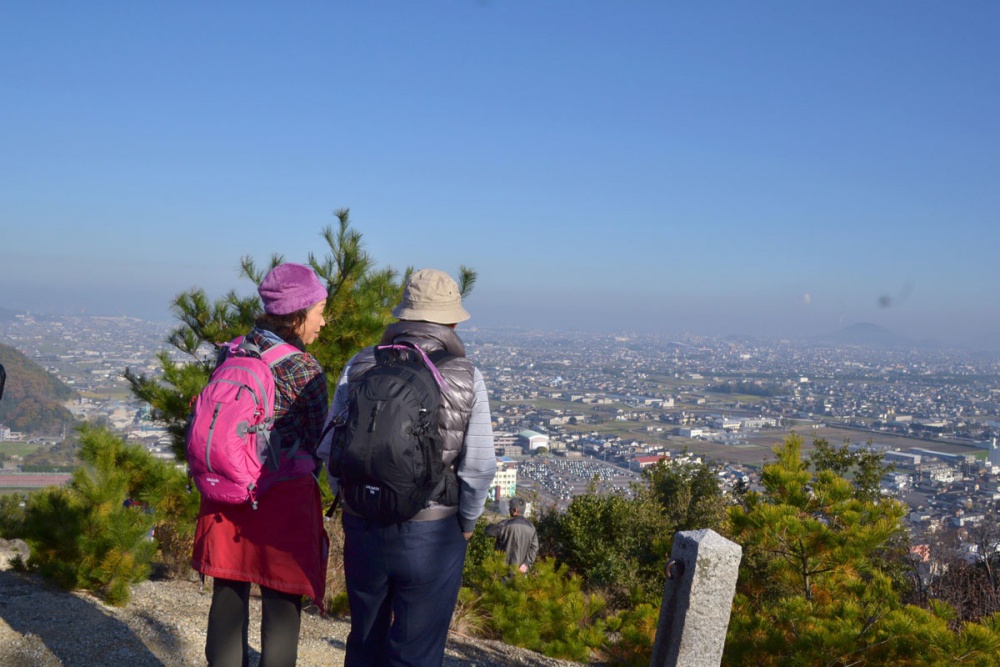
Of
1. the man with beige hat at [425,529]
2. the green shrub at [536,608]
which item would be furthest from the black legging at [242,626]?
the green shrub at [536,608]

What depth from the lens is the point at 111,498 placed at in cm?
430

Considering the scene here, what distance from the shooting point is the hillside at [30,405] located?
17.4 meters

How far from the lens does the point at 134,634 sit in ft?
12.3

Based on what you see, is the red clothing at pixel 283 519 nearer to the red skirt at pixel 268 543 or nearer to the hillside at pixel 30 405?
the red skirt at pixel 268 543

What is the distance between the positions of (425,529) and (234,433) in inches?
25.4

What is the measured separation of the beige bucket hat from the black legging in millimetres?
1000

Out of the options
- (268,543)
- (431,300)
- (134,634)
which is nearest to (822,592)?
(431,300)

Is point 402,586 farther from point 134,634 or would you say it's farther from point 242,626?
point 134,634

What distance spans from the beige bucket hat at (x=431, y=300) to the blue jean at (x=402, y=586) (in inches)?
24.5

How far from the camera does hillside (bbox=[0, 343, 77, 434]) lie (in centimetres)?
1744

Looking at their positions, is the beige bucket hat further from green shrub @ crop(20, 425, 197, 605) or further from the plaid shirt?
green shrub @ crop(20, 425, 197, 605)

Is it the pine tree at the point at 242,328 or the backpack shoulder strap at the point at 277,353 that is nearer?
the backpack shoulder strap at the point at 277,353

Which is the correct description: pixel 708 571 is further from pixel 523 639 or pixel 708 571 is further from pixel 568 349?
pixel 568 349

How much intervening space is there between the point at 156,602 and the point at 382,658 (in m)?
2.85
